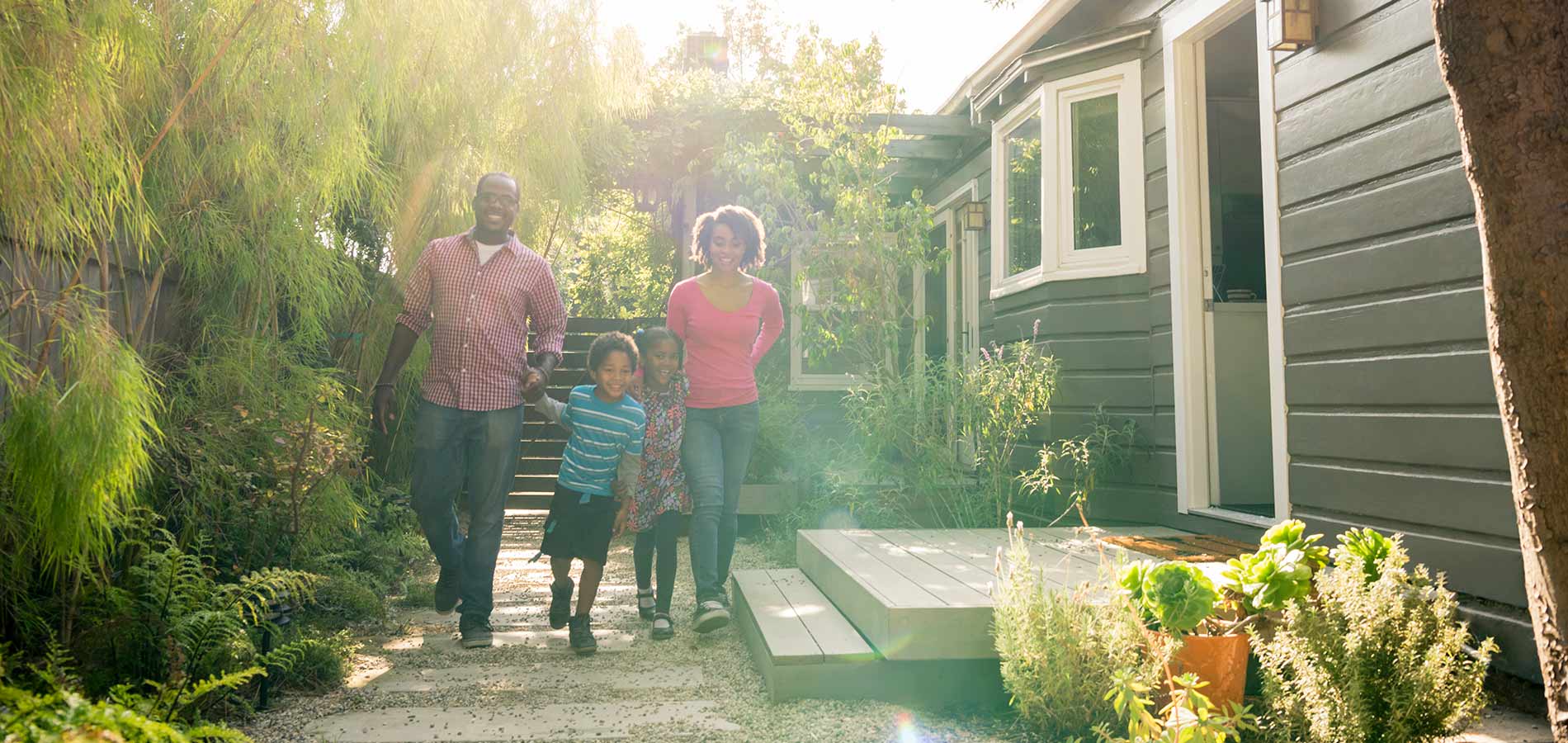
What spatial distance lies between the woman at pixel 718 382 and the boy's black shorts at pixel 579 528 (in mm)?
339

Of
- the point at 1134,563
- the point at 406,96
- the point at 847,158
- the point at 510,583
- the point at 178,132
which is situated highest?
the point at 847,158

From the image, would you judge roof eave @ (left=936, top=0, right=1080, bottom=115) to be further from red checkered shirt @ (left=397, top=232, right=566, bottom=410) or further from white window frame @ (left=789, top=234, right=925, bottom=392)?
red checkered shirt @ (left=397, top=232, right=566, bottom=410)

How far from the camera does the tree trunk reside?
1311 millimetres

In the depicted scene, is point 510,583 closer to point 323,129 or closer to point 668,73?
point 323,129

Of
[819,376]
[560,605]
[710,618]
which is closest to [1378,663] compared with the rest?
[710,618]

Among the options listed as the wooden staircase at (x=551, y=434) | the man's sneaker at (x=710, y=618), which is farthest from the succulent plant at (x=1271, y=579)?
the wooden staircase at (x=551, y=434)

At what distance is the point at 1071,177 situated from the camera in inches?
212

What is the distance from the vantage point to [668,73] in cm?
965

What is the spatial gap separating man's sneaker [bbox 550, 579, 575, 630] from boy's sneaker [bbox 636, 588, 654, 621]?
343mm

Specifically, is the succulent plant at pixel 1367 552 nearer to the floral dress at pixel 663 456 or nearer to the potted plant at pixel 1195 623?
the potted plant at pixel 1195 623

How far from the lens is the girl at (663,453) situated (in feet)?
12.4

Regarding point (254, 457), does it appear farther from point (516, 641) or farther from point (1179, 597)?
point (1179, 597)

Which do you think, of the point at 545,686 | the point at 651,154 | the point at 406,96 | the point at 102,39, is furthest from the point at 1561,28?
the point at 651,154

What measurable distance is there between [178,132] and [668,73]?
286 inches
